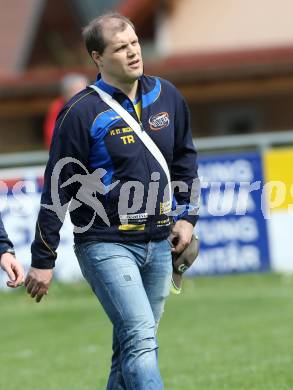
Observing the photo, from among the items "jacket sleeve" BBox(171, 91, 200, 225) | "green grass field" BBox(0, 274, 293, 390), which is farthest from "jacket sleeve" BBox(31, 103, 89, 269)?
"green grass field" BBox(0, 274, 293, 390)

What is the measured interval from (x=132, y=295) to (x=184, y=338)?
4154mm

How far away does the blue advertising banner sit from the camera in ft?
43.3

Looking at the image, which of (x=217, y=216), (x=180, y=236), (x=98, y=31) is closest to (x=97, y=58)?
(x=98, y=31)

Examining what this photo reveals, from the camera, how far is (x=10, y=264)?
18.6 ft

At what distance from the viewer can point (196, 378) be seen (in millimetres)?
7645

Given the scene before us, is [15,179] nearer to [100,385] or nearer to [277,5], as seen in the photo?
[100,385]

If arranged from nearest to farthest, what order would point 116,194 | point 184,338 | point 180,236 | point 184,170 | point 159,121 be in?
point 116,194, point 159,121, point 180,236, point 184,170, point 184,338

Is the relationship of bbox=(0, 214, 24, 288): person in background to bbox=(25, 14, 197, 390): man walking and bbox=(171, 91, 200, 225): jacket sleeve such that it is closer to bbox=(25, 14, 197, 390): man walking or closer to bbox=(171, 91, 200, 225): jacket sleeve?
bbox=(25, 14, 197, 390): man walking

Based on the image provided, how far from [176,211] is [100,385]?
1982 mm

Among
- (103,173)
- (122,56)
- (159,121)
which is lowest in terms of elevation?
(103,173)

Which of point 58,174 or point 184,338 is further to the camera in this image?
point 184,338

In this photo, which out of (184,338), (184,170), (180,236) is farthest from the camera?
(184,338)

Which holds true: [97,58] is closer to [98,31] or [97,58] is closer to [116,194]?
[98,31]

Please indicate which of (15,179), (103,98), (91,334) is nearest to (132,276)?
(103,98)
